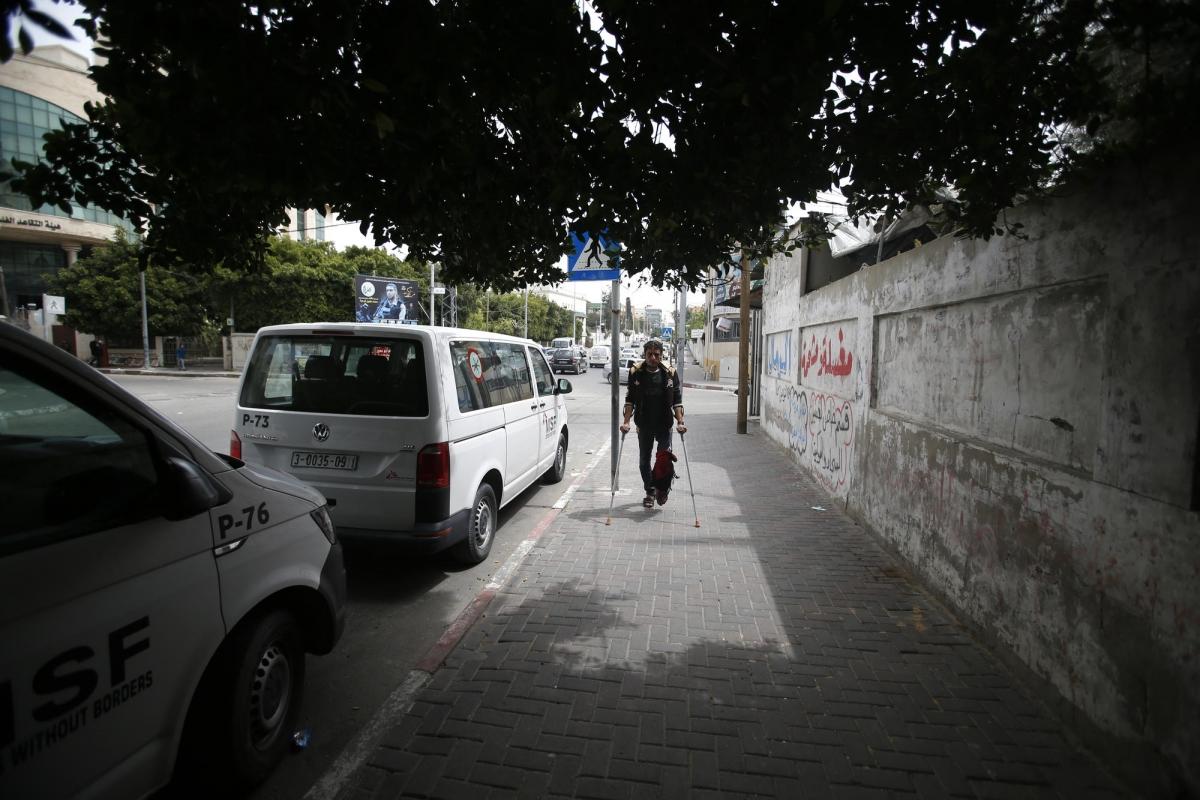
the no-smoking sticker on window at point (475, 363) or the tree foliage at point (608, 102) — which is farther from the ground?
the tree foliage at point (608, 102)

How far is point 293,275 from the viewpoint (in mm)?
31844

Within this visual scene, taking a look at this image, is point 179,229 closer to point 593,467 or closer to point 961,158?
point 961,158

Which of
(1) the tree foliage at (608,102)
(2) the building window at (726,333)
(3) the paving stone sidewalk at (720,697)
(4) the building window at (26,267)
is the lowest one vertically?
(3) the paving stone sidewalk at (720,697)

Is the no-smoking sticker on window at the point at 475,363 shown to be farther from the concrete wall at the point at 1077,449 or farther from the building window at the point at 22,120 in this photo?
the building window at the point at 22,120

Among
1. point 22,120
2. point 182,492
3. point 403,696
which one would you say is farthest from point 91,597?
point 22,120

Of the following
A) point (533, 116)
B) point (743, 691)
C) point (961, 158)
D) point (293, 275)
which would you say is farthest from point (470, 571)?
point (293, 275)

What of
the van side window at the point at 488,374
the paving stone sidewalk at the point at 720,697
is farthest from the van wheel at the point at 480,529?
the van side window at the point at 488,374

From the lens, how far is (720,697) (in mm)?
3193

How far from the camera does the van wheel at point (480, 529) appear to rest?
4922 mm

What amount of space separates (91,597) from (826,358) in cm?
767

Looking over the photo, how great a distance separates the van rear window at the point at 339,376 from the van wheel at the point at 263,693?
74.3 inches

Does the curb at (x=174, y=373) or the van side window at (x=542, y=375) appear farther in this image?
the curb at (x=174, y=373)

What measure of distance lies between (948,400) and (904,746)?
2.51 metres

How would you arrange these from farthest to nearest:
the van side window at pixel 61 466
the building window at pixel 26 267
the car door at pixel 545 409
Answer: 1. the building window at pixel 26 267
2. the car door at pixel 545 409
3. the van side window at pixel 61 466
